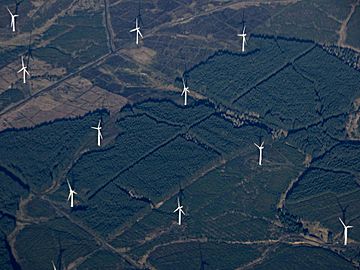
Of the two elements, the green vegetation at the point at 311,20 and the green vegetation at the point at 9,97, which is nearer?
the green vegetation at the point at 9,97

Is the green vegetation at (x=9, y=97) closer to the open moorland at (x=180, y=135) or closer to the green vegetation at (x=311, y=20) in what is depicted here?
the open moorland at (x=180, y=135)

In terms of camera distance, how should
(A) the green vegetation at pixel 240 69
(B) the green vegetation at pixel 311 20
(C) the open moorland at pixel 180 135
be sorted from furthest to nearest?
(B) the green vegetation at pixel 311 20, (A) the green vegetation at pixel 240 69, (C) the open moorland at pixel 180 135

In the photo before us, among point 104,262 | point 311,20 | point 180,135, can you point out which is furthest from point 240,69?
point 104,262

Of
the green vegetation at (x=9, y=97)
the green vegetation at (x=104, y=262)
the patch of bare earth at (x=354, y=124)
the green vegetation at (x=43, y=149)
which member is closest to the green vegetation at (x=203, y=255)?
the green vegetation at (x=104, y=262)

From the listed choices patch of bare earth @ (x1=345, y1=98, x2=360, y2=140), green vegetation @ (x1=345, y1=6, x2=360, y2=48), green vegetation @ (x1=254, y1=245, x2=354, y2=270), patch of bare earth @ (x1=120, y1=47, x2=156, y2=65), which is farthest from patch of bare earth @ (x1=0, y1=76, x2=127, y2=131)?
green vegetation @ (x1=345, y1=6, x2=360, y2=48)

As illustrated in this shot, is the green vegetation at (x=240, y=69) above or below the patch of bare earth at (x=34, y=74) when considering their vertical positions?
above

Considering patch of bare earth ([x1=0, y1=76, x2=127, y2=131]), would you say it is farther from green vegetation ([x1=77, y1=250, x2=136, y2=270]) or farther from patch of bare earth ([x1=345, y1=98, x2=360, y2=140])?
patch of bare earth ([x1=345, y1=98, x2=360, y2=140])

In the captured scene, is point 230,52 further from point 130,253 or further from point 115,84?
point 130,253

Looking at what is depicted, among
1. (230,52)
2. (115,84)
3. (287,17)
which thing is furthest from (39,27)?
(287,17)
